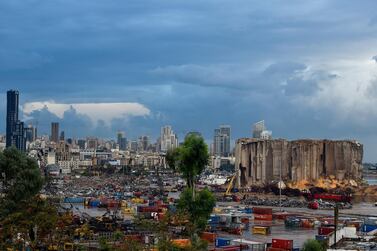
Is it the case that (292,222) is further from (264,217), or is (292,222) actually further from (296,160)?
(296,160)

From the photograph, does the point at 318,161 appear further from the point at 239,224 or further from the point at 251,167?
the point at 239,224

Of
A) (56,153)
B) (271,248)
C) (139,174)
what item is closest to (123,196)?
(271,248)

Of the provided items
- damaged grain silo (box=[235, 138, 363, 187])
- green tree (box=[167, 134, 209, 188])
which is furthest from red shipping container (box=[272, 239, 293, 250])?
damaged grain silo (box=[235, 138, 363, 187])

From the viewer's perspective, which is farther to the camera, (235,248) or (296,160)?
(296,160)

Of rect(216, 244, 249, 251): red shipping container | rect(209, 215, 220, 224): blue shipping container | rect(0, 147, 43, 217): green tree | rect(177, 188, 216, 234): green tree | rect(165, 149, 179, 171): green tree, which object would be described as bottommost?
rect(216, 244, 249, 251): red shipping container

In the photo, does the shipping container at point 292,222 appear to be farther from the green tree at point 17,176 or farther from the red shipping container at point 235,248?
the green tree at point 17,176

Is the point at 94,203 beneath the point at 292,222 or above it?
above

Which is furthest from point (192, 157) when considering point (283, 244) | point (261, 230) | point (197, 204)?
point (261, 230)

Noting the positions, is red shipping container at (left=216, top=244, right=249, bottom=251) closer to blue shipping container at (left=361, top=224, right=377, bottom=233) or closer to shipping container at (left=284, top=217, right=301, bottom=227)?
blue shipping container at (left=361, top=224, right=377, bottom=233)

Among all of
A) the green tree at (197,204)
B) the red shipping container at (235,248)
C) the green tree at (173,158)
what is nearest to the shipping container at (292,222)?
the red shipping container at (235,248)
